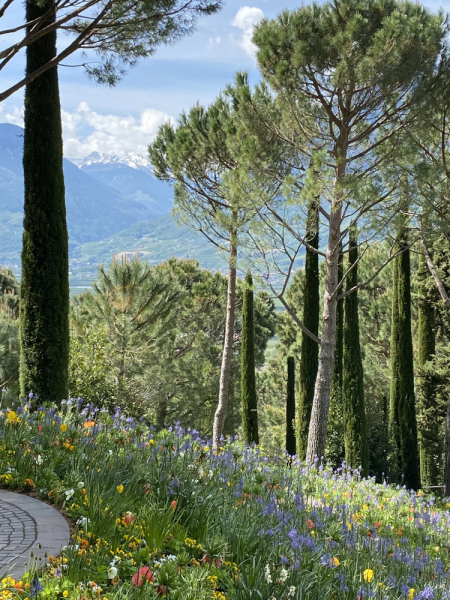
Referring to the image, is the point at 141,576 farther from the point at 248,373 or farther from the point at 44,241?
the point at 248,373

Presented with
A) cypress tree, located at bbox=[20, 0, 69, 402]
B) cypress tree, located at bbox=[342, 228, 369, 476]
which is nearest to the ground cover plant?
cypress tree, located at bbox=[20, 0, 69, 402]

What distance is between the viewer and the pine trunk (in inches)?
543

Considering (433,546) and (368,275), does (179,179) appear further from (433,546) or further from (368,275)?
(433,546)

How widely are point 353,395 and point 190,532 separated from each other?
10.5 meters

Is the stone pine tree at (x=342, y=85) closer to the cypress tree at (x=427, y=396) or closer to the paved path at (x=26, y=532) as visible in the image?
the cypress tree at (x=427, y=396)

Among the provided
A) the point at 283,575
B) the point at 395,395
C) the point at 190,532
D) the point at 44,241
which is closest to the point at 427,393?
the point at 395,395

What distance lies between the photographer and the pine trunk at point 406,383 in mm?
13797

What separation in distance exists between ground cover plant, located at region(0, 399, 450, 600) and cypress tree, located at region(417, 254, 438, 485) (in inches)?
417

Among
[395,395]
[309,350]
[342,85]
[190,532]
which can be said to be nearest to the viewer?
[190,532]

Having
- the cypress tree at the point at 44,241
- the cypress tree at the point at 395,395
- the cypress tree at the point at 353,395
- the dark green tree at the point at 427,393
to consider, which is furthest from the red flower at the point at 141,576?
the dark green tree at the point at 427,393

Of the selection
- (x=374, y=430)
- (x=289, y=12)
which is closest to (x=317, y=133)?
(x=289, y=12)

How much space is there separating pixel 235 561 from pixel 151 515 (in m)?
0.52

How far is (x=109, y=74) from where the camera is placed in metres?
8.66

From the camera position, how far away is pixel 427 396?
1518 cm
